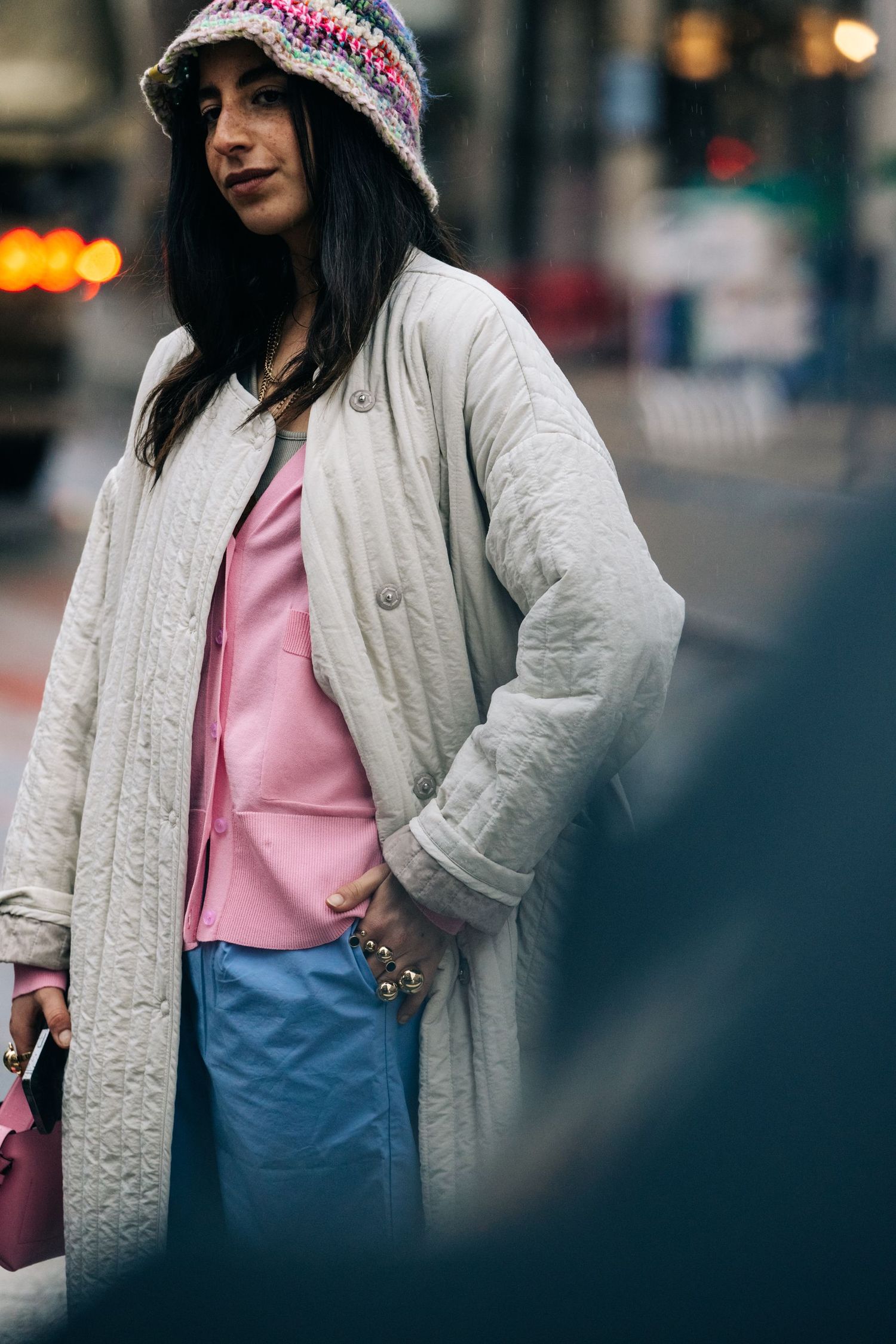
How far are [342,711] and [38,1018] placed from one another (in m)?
0.68

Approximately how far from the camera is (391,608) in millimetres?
1699

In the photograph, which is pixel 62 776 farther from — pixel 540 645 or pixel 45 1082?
pixel 540 645

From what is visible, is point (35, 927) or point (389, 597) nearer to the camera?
point (389, 597)

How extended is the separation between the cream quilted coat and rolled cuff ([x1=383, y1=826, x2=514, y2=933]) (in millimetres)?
15

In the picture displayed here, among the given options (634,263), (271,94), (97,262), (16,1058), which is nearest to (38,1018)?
(16,1058)

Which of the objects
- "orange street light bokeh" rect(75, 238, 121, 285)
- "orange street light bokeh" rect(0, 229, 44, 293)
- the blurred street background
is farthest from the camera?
"orange street light bokeh" rect(75, 238, 121, 285)

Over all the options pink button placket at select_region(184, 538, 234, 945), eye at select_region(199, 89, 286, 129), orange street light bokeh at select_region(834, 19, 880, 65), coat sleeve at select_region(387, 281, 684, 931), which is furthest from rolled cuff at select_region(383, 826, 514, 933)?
orange street light bokeh at select_region(834, 19, 880, 65)

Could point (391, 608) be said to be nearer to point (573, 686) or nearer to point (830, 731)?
point (573, 686)

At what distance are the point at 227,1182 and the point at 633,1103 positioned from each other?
46.5 inches

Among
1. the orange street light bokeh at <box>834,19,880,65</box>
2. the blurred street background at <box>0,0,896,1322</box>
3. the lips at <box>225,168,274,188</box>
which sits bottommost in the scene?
the blurred street background at <box>0,0,896,1322</box>

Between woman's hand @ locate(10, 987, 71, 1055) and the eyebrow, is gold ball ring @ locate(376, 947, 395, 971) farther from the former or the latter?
the eyebrow

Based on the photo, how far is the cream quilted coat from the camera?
161 centimetres

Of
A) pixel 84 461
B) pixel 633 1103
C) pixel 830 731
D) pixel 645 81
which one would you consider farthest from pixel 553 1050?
pixel 645 81

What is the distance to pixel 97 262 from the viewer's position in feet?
30.8
